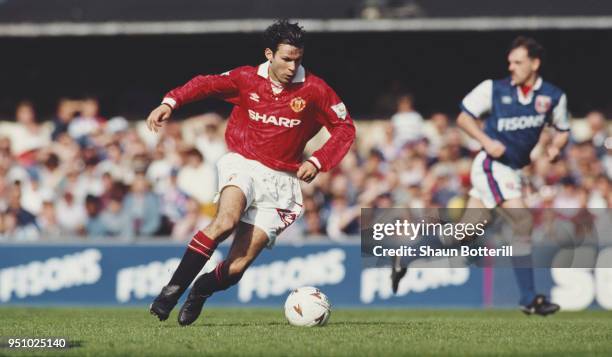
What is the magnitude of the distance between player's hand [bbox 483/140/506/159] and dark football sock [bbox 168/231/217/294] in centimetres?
358

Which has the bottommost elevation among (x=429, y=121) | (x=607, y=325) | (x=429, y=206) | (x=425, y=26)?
(x=607, y=325)

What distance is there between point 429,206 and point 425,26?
4601 millimetres

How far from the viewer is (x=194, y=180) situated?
1772 cm

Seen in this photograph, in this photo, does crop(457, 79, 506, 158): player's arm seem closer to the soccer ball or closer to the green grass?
the green grass

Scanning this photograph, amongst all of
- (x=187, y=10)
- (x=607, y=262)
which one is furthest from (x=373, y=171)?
(x=187, y=10)

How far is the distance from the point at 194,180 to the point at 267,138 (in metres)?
8.23

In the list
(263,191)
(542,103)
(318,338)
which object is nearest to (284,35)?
(263,191)

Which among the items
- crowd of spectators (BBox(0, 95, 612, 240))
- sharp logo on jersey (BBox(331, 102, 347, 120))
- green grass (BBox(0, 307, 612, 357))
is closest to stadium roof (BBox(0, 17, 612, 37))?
crowd of spectators (BBox(0, 95, 612, 240))

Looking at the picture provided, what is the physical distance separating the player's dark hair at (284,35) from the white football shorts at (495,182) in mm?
3375

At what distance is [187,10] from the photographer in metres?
20.7

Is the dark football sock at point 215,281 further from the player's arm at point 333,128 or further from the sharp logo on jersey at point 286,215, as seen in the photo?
the player's arm at point 333,128

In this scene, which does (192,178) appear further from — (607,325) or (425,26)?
(607,325)

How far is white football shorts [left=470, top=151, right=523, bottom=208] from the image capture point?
11867mm

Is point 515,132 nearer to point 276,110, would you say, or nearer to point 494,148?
point 494,148
